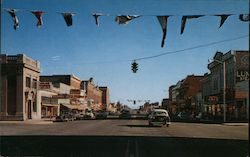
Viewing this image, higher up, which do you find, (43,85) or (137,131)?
(43,85)

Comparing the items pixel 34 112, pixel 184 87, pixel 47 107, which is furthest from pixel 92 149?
pixel 184 87

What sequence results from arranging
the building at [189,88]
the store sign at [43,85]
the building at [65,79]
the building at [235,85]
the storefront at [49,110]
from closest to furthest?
1. the building at [235,85]
2. the store sign at [43,85]
3. the storefront at [49,110]
4. the building at [65,79]
5. the building at [189,88]

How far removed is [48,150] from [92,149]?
1.84 meters

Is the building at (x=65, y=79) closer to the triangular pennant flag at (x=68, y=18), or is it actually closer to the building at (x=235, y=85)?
the building at (x=235, y=85)

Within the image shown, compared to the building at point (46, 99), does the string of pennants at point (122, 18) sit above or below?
above

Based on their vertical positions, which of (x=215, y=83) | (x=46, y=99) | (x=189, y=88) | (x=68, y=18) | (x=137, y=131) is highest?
(x=68, y=18)

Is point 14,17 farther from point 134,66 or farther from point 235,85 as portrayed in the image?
point 235,85

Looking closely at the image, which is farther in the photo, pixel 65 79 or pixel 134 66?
pixel 65 79

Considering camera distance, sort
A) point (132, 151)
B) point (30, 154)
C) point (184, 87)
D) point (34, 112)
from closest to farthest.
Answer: point (30, 154), point (132, 151), point (34, 112), point (184, 87)

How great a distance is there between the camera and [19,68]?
66000mm

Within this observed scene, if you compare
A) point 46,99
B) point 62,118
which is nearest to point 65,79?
point 46,99

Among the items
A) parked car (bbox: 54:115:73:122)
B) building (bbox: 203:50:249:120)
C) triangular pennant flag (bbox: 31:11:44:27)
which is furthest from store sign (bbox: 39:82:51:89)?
triangular pennant flag (bbox: 31:11:44:27)

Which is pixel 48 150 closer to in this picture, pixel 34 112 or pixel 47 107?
pixel 34 112

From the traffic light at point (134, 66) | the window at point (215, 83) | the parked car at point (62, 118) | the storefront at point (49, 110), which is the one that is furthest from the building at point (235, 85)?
the storefront at point (49, 110)
